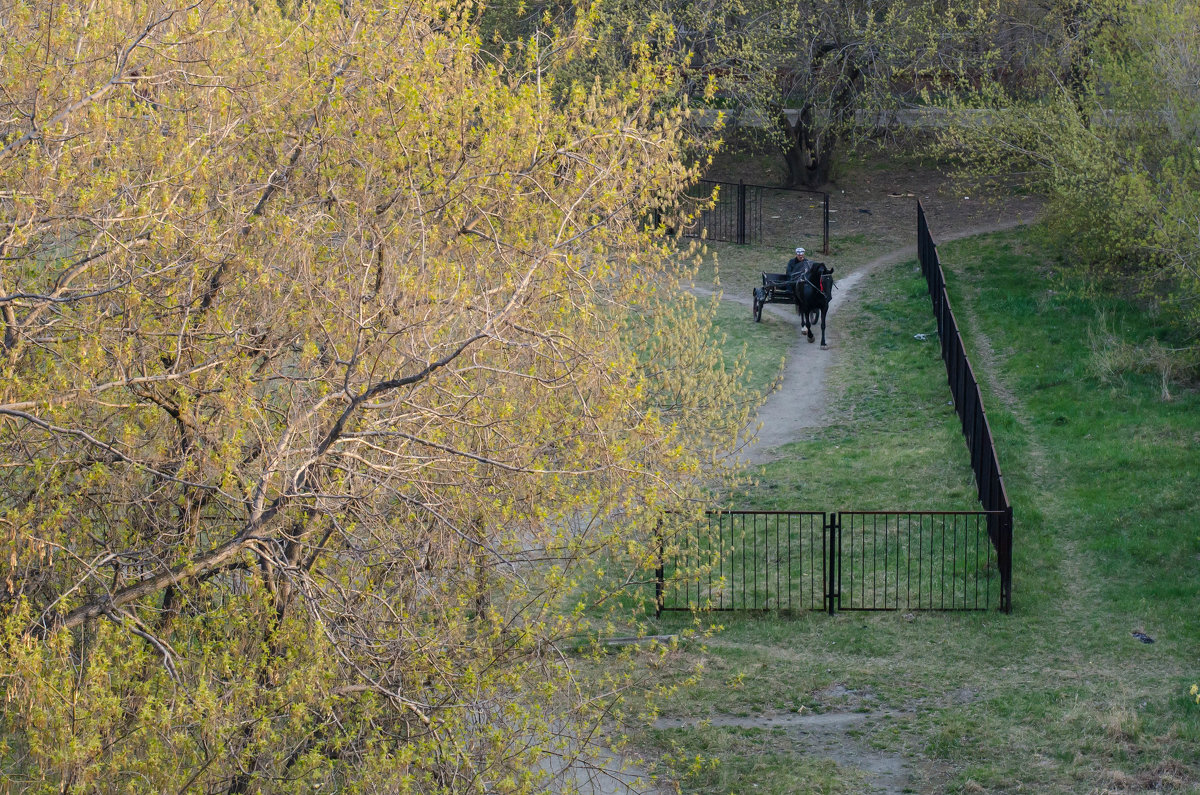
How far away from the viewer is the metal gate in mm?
13359

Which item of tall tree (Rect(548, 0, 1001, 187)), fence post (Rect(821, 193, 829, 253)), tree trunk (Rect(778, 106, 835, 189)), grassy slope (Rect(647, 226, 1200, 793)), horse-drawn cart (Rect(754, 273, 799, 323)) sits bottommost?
grassy slope (Rect(647, 226, 1200, 793))

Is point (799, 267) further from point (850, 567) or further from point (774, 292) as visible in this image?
point (850, 567)

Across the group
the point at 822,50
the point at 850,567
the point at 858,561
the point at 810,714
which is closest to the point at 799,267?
the point at 822,50

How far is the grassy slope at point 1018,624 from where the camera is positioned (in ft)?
33.7

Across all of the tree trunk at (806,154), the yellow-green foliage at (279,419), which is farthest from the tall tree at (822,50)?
the yellow-green foliage at (279,419)

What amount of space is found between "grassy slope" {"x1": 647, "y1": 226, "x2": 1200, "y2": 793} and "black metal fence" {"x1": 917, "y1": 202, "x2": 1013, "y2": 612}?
0.30 m

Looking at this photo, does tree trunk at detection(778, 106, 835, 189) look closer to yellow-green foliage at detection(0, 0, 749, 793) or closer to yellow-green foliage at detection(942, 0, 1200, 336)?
yellow-green foliage at detection(942, 0, 1200, 336)

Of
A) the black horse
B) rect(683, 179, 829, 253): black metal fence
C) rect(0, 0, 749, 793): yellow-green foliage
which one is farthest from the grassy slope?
rect(683, 179, 829, 253): black metal fence

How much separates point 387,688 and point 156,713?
4.46 ft

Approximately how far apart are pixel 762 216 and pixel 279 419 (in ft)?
82.8

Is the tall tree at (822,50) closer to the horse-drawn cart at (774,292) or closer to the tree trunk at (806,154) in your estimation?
the tree trunk at (806,154)

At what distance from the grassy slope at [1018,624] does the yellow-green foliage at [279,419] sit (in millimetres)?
2073

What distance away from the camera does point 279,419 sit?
8.42 metres

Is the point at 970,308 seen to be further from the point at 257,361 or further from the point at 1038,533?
the point at 257,361
